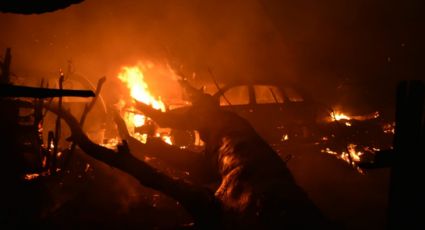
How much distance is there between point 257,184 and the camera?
154 inches

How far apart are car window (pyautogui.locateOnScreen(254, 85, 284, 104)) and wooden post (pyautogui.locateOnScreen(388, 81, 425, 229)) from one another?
253 inches

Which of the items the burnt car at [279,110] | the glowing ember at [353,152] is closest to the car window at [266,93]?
the burnt car at [279,110]

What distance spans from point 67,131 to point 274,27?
935cm

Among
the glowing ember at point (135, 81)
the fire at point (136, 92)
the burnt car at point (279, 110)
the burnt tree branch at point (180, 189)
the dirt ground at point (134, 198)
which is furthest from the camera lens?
the glowing ember at point (135, 81)

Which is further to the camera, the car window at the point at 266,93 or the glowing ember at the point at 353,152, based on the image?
the car window at the point at 266,93

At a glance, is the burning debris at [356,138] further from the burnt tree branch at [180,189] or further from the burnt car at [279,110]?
the burnt tree branch at [180,189]

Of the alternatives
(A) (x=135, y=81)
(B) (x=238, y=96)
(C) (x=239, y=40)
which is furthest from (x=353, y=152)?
(A) (x=135, y=81)

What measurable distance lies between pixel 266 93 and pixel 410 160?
6.81 m

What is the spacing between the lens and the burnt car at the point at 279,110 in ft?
25.9

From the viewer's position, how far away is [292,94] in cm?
874

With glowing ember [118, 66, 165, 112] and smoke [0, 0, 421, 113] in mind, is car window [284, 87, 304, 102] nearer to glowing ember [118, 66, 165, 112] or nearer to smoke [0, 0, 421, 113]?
smoke [0, 0, 421, 113]

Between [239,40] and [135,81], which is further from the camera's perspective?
[135,81]

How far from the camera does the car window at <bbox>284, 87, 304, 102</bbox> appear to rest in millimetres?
8641

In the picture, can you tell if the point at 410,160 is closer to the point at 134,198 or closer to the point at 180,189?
the point at 180,189
